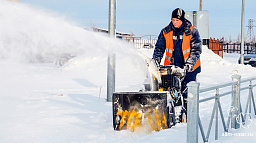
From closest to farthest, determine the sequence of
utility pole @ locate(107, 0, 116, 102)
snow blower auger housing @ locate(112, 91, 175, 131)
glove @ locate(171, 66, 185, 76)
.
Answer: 1. snow blower auger housing @ locate(112, 91, 175, 131)
2. glove @ locate(171, 66, 185, 76)
3. utility pole @ locate(107, 0, 116, 102)

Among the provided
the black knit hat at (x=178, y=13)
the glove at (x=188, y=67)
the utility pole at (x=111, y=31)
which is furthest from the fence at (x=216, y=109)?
the utility pole at (x=111, y=31)

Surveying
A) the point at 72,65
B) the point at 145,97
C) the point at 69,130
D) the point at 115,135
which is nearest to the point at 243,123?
the point at 145,97

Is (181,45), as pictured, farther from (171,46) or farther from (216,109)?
(216,109)

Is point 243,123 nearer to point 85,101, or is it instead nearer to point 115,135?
point 115,135

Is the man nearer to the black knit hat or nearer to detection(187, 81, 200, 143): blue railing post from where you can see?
the black knit hat

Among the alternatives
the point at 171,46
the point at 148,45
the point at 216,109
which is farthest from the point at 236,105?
the point at 148,45

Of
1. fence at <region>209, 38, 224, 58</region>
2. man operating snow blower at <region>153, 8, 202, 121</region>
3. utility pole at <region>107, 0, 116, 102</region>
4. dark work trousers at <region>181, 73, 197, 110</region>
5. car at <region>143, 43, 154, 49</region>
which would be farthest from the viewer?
fence at <region>209, 38, 224, 58</region>

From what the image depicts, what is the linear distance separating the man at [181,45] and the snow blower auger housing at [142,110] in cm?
75

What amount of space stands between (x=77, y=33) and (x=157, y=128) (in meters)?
2.25

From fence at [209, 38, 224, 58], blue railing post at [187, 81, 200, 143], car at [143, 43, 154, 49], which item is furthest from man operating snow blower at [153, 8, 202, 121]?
fence at [209, 38, 224, 58]

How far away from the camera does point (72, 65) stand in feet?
61.0

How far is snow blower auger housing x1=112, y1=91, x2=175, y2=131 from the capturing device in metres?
4.75

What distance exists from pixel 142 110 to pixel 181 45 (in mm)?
1295

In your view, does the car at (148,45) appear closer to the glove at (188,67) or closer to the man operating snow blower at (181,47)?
the man operating snow blower at (181,47)
